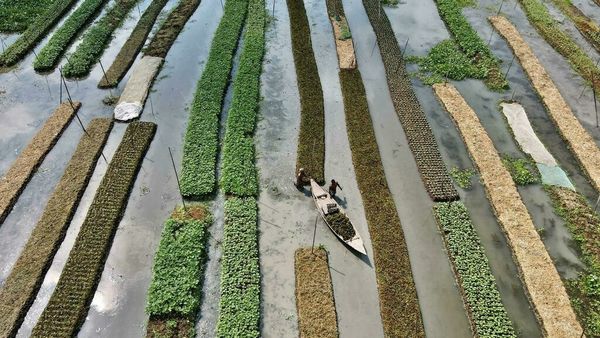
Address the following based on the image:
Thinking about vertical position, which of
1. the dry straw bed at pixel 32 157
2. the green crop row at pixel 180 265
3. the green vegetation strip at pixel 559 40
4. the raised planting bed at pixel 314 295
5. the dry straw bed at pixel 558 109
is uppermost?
the green vegetation strip at pixel 559 40

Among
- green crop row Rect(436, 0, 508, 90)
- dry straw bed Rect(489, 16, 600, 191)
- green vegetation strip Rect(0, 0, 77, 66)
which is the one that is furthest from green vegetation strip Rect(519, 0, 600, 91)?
green vegetation strip Rect(0, 0, 77, 66)

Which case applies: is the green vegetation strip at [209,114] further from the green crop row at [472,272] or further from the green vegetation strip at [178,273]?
the green crop row at [472,272]

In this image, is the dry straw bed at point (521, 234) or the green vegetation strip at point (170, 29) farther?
the green vegetation strip at point (170, 29)

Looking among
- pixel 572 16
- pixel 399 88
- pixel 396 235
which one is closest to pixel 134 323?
pixel 396 235

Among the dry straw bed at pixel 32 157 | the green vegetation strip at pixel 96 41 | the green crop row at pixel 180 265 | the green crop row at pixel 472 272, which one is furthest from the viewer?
the green vegetation strip at pixel 96 41

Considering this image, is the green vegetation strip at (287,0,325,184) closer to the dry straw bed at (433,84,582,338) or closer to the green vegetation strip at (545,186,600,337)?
the dry straw bed at (433,84,582,338)

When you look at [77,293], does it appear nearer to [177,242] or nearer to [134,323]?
[134,323]

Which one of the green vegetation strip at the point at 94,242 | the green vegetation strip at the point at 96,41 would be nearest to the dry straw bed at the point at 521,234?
the green vegetation strip at the point at 94,242

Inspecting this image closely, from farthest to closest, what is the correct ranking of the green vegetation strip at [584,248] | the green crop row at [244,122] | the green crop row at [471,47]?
the green crop row at [471,47] → the green crop row at [244,122] → the green vegetation strip at [584,248]

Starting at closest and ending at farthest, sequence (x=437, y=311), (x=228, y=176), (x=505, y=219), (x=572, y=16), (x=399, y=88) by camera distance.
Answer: (x=437, y=311)
(x=505, y=219)
(x=228, y=176)
(x=399, y=88)
(x=572, y=16)
